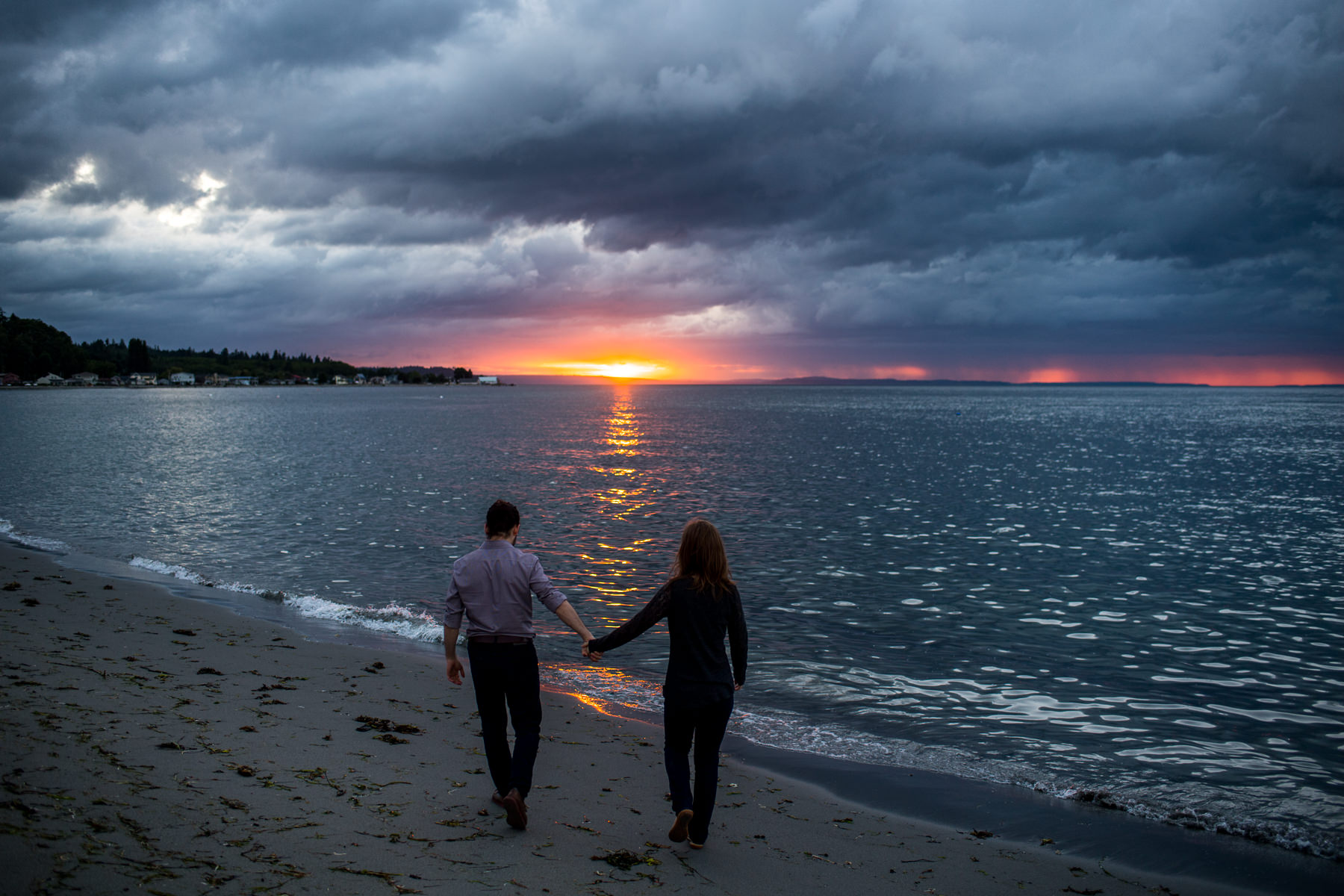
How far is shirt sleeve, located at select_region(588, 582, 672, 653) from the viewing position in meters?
6.70

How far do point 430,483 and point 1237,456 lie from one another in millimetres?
58754

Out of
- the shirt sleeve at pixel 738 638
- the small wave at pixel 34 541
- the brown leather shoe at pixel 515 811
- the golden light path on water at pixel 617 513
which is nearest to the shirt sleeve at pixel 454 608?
the brown leather shoe at pixel 515 811

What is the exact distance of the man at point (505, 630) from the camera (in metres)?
6.81

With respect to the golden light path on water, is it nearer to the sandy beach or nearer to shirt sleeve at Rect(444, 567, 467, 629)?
the sandy beach

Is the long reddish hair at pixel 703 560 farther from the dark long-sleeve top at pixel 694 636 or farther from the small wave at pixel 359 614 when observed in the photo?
the small wave at pixel 359 614

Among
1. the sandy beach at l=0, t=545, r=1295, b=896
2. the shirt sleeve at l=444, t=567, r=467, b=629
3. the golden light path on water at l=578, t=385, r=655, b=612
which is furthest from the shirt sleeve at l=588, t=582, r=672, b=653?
the golden light path on water at l=578, t=385, r=655, b=612

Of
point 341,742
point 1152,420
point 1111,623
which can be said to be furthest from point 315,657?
point 1152,420

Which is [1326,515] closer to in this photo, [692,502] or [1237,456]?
[692,502]

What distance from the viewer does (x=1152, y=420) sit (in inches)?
4995

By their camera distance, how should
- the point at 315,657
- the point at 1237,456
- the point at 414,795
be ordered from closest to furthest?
the point at 414,795, the point at 315,657, the point at 1237,456

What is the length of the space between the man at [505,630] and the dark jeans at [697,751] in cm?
104

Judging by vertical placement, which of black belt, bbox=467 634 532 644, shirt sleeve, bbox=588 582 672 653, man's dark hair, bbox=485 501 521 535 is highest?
man's dark hair, bbox=485 501 521 535

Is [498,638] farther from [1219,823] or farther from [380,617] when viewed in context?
[380,617]

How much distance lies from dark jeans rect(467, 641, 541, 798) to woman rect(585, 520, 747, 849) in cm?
65
